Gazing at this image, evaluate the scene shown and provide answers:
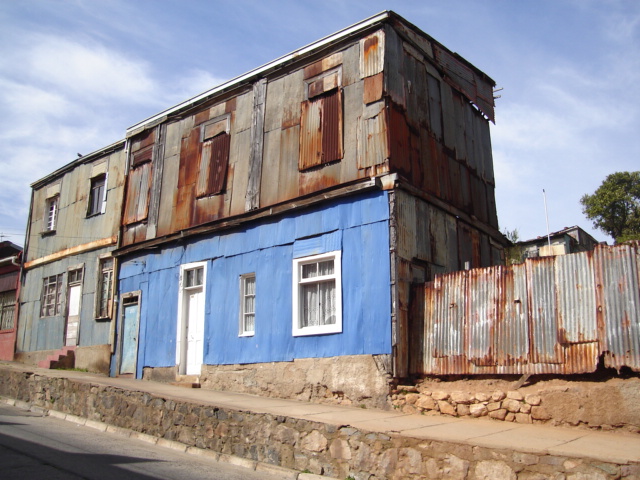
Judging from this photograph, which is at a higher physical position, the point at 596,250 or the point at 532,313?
the point at 596,250

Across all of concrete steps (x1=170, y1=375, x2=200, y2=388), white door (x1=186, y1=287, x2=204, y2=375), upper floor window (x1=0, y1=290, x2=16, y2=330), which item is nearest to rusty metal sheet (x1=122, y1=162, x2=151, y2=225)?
white door (x1=186, y1=287, x2=204, y2=375)

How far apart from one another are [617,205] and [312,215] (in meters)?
24.8

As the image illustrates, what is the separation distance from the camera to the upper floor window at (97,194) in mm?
18619

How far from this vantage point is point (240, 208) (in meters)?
13.6

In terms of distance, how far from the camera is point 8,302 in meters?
22.4

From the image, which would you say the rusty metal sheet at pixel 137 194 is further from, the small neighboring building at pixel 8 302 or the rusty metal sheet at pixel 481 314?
the rusty metal sheet at pixel 481 314

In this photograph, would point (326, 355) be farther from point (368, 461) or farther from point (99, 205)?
point (99, 205)

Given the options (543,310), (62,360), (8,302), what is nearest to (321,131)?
(543,310)

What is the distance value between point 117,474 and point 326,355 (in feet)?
16.0

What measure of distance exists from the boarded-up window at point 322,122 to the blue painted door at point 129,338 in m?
7.06

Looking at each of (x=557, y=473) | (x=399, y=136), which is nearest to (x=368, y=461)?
(x=557, y=473)

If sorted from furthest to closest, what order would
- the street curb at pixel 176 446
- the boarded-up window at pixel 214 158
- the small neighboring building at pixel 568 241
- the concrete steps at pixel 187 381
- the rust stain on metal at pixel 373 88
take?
the small neighboring building at pixel 568 241 < the boarded-up window at pixel 214 158 < the concrete steps at pixel 187 381 < the rust stain on metal at pixel 373 88 < the street curb at pixel 176 446

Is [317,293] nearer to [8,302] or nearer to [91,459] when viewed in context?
[91,459]

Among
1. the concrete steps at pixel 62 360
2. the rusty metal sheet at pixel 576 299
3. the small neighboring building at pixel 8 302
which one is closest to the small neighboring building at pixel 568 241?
the rusty metal sheet at pixel 576 299
